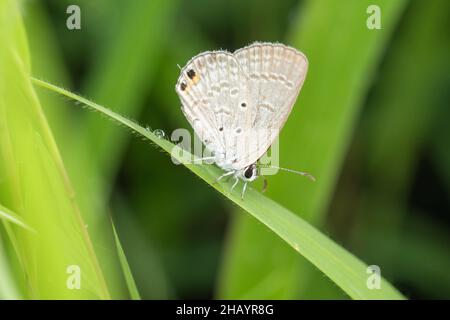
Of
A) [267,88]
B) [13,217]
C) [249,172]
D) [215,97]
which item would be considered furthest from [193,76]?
[13,217]

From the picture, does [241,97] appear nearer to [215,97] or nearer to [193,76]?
[215,97]

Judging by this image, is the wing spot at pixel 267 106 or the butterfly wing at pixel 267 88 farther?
the wing spot at pixel 267 106

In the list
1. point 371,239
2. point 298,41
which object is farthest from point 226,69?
point 371,239

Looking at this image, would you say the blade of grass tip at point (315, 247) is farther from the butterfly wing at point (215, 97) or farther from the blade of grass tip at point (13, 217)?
the butterfly wing at point (215, 97)

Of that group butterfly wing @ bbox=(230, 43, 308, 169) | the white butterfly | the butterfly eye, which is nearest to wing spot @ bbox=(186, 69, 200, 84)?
the white butterfly

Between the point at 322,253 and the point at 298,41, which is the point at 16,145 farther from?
the point at 298,41

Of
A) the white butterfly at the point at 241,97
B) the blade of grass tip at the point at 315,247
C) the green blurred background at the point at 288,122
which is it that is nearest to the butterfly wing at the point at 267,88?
the white butterfly at the point at 241,97

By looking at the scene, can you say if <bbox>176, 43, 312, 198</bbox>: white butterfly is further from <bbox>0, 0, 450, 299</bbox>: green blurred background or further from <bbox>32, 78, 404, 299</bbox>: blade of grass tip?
<bbox>32, 78, 404, 299</bbox>: blade of grass tip

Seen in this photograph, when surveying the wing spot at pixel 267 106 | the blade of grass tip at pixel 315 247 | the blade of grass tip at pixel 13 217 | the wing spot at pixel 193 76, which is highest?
the wing spot at pixel 193 76
